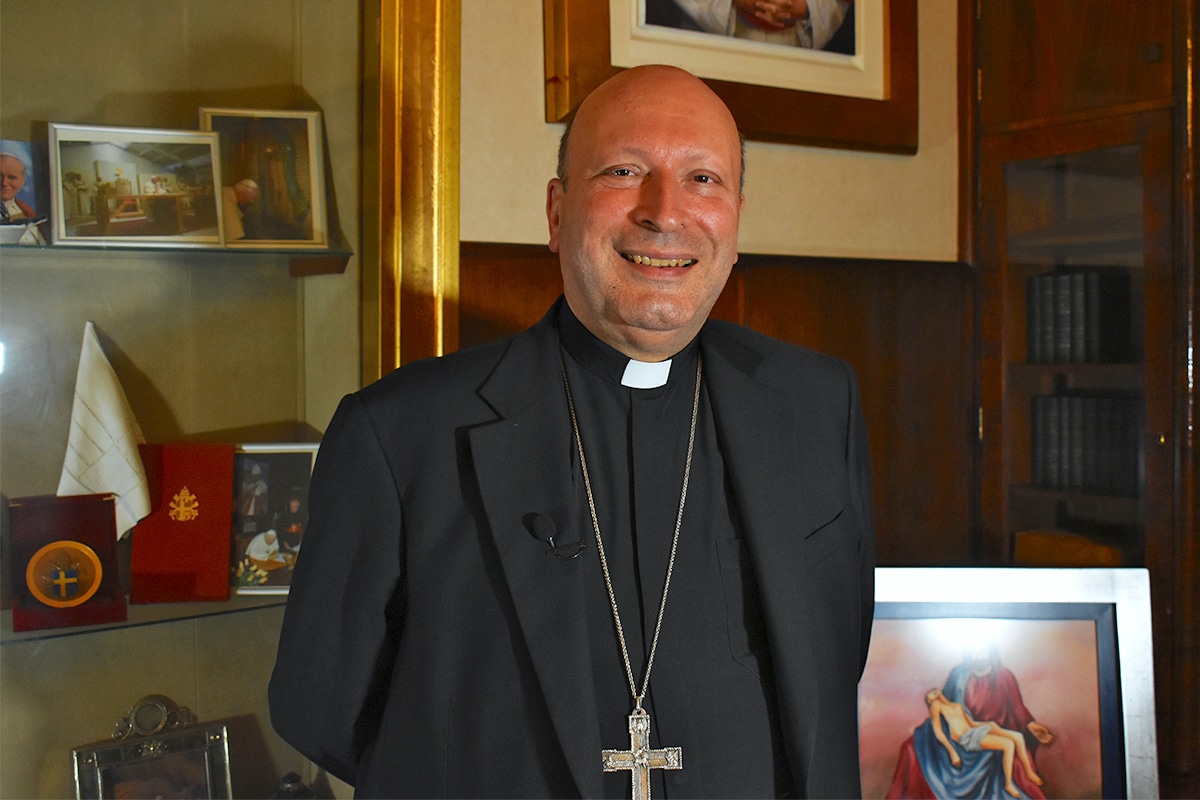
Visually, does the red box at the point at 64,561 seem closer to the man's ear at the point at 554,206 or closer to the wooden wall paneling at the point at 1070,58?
the man's ear at the point at 554,206

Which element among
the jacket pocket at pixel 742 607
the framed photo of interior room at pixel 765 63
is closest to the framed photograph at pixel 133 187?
the framed photo of interior room at pixel 765 63

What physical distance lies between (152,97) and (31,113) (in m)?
0.19

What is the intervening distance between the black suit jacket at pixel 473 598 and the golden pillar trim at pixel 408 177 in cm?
48

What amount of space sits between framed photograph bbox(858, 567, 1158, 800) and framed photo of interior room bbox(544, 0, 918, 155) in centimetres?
113

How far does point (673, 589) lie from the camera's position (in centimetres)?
154

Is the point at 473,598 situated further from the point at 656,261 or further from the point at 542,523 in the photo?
the point at 656,261

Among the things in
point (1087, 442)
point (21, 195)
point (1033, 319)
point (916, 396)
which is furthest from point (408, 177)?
point (1087, 442)

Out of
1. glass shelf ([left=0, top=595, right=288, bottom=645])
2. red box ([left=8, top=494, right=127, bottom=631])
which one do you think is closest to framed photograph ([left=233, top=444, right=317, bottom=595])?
glass shelf ([left=0, top=595, right=288, bottom=645])

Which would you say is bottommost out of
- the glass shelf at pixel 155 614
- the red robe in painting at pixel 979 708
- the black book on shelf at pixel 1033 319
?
the red robe in painting at pixel 979 708

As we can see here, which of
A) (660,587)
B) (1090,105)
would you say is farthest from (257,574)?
(1090,105)

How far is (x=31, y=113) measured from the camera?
1.67 meters

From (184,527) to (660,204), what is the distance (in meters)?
1.04

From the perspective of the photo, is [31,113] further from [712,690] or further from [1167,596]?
[1167,596]

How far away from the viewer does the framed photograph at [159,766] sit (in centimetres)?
176
